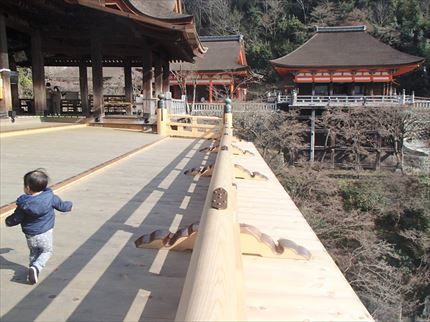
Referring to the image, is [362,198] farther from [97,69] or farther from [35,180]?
[35,180]

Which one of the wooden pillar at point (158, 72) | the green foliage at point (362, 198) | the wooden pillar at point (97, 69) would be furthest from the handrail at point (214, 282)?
the green foliage at point (362, 198)

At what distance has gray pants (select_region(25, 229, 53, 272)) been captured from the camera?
7.38 feet

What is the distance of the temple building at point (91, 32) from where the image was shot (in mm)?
9070

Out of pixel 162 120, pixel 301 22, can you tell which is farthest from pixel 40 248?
pixel 301 22

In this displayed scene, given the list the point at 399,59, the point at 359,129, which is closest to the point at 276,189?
the point at 359,129

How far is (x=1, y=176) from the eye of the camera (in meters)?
4.48

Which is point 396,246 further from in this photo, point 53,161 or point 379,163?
point 53,161

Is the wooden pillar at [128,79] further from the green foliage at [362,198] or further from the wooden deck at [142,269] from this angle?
the wooden deck at [142,269]

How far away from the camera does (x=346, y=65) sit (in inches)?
1033

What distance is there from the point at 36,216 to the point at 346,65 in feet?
88.2

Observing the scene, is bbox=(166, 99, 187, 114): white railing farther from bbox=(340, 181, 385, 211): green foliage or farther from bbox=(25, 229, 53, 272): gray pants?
bbox=(25, 229, 53, 272): gray pants

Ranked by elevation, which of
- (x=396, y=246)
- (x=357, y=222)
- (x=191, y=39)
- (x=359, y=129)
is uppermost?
(x=191, y=39)

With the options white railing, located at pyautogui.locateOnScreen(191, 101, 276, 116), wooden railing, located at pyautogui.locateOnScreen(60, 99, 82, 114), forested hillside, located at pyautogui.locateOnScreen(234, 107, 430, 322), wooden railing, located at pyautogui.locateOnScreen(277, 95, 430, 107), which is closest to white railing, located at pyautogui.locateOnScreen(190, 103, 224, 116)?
white railing, located at pyautogui.locateOnScreen(191, 101, 276, 116)

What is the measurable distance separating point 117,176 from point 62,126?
220 inches
